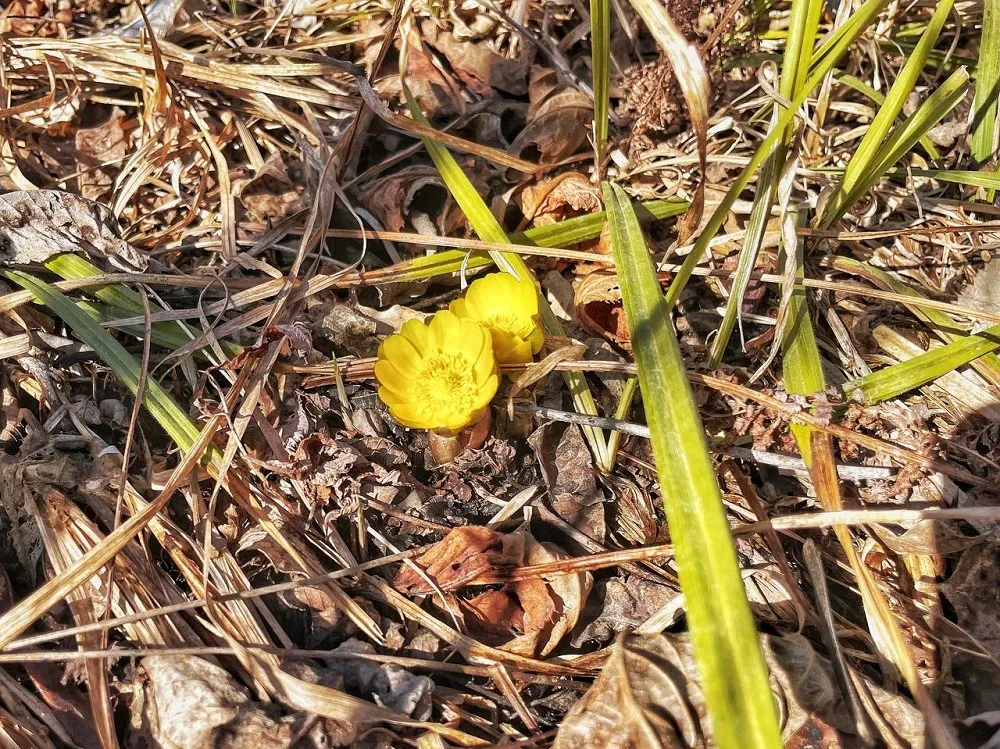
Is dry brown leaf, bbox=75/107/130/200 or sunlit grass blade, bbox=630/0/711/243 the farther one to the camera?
dry brown leaf, bbox=75/107/130/200

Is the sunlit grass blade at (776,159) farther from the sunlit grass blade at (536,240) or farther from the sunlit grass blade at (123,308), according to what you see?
the sunlit grass blade at (123,308)

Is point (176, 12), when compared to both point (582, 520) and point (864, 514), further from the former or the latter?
point (864, 514)

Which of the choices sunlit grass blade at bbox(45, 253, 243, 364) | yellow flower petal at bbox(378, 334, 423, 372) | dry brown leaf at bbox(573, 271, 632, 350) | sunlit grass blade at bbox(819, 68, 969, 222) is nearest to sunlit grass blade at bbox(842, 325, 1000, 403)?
sunlit grass blade at bbox(819, 68, 969, 222)

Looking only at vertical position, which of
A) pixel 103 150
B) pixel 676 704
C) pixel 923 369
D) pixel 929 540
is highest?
pixel 103 150

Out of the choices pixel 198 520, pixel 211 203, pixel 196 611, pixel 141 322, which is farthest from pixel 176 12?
pixel 196 611

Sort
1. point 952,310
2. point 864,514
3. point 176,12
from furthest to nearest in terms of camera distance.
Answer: point 176,12
point 952,310
point 864,514

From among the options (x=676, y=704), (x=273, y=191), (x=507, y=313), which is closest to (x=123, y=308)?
(x=273, y=191)

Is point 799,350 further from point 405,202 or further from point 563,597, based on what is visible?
point 405,202

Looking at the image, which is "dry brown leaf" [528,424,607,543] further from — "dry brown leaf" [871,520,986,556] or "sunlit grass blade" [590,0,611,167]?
"sunlit grass blade" [590,0,611,167]
